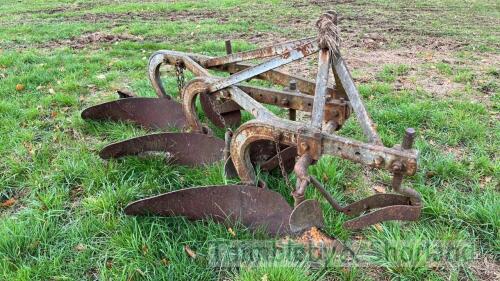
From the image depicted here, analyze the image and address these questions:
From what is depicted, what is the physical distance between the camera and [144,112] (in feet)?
13.3

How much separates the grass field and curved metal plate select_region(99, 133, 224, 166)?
0.10 m

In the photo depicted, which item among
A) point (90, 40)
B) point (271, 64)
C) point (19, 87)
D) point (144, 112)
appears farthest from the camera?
point (90, 40)

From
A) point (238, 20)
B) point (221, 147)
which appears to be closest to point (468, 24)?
point (238, 20)

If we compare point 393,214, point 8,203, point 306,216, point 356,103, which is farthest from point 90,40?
point 393,214

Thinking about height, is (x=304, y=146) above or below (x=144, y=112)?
above

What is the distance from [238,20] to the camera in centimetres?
963

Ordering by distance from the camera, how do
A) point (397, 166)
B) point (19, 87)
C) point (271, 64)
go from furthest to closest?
point (19, 87)
point (271, 64)
point (397, 166)

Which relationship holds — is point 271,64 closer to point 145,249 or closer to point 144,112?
point 145,249

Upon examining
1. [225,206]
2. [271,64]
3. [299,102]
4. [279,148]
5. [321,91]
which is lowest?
[225,206]

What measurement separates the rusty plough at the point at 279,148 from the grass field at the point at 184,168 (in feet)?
0.44

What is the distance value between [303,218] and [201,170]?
1.14 m

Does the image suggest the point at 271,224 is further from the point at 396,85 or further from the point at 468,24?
the point at 468,24

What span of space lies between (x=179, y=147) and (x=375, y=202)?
62.3 inches

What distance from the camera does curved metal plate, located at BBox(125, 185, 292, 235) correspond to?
2584 millimetres
